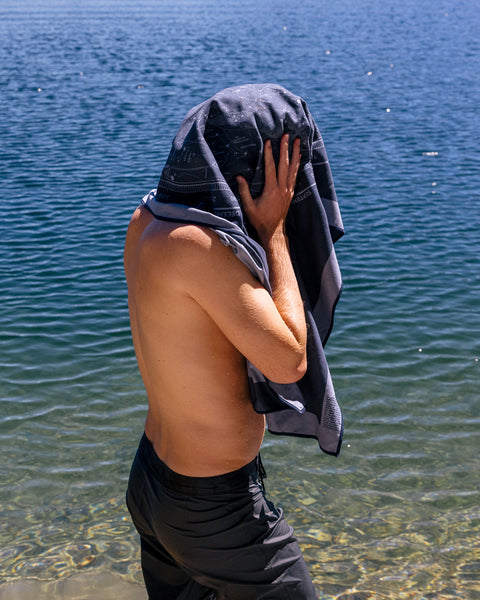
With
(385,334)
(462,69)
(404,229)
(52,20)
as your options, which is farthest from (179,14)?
(385,334)

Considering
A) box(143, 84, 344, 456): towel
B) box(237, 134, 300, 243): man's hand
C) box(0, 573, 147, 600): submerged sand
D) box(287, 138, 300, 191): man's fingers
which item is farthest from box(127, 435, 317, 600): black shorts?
box(0, 573, 147, 600): submerged sand

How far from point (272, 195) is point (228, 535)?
1.13m

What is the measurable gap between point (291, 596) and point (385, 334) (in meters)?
5.65

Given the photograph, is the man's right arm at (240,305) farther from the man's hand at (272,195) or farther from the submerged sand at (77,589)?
the submerged sand at (77,589)

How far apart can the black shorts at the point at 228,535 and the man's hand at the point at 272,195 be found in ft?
2.73

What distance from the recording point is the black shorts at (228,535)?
8.63ft

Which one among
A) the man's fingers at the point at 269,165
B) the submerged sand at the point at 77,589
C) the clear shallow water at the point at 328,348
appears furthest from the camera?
the clear shallow water at the point at 328,348

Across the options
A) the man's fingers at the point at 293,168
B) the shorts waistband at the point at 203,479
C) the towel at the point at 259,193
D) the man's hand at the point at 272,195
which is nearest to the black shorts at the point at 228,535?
the shorts waistband at the point at 203,479

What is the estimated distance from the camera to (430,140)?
1625 cm

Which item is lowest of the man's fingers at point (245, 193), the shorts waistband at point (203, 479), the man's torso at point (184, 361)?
the shorts waistband at point (203, 479)

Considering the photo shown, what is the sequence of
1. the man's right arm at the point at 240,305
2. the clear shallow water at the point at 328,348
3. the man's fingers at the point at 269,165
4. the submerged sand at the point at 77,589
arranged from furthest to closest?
the clear shallow water at the point at 328,348 → the submerged sand at the point at 77,589 → the man's fingers at the point at 269,165 → the man's right arm at the point at 240,305

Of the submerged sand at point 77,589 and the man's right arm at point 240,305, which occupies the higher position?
the man's right arm at point 240,305

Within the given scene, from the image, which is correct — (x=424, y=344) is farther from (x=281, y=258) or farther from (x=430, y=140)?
(x=430, y=140)

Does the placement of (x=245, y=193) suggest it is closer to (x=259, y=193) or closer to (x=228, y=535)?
(x=259, y=193)
